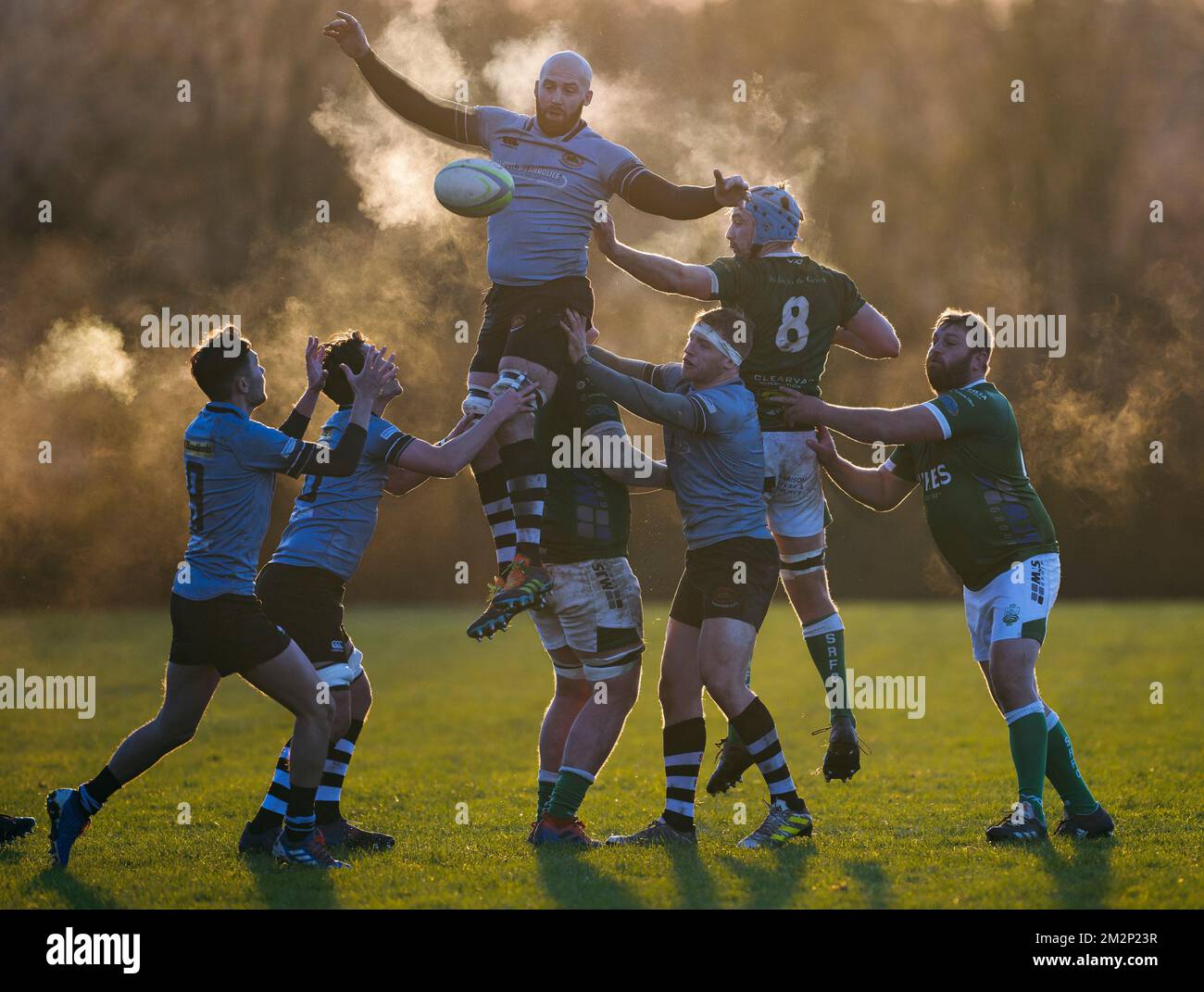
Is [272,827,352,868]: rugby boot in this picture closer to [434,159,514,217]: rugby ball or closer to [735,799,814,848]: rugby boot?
[735,799,814,848]: rugby boot

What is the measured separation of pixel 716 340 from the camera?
6.94 m

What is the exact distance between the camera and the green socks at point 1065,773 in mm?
7160

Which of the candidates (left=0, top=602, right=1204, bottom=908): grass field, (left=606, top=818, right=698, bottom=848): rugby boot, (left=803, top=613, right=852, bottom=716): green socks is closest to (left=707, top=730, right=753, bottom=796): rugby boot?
(left=0, top=602, right=1204, bottom=908): grass field

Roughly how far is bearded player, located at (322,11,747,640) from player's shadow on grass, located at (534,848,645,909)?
4.97 feet

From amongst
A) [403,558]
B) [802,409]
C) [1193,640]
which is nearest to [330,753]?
[802,409]

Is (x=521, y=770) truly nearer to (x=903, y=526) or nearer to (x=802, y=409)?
(x=802, y=409)

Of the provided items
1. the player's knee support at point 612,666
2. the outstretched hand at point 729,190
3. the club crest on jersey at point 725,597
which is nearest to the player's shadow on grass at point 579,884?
the player's knee support at point 612,666

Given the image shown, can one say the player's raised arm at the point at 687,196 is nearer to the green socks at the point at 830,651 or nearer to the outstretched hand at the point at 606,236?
the outstretched hand at the point at 606,236

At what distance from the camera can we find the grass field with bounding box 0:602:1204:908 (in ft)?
19.3

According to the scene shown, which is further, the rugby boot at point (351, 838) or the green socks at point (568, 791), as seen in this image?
the rugby boot at point (351, 838)

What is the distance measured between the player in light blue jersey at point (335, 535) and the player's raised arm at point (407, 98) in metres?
1.52

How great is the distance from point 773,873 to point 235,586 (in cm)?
286

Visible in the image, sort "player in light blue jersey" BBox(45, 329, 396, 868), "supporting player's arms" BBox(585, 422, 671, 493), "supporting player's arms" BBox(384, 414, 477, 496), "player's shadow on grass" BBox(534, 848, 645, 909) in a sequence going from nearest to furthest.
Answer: "player's shadow on grass" BBox(534, 848, 645, 909) < "player in light blue jersey" BBox(45, 329, 396, 868) < "supporting player's arms" BBox(585, 422, 671, 493) < "supporting player's arms" BBox(384, 414, 477, 496)

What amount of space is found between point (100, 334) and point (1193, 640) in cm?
1803
